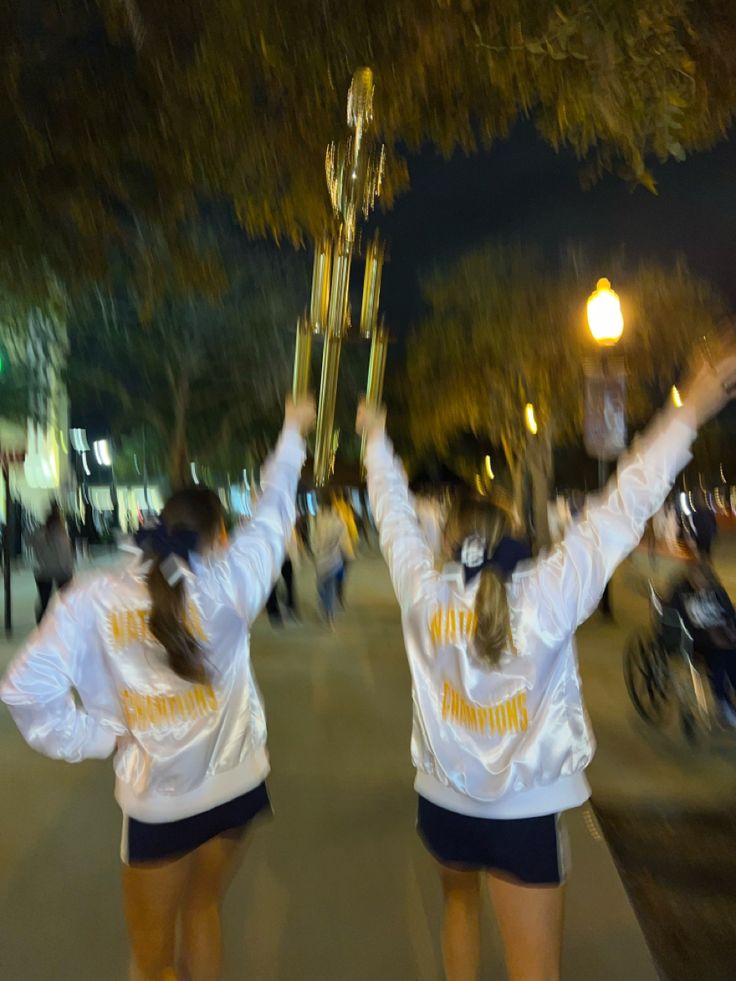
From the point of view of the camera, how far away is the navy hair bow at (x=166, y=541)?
2416 mm

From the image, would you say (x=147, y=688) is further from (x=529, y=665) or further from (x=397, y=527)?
(x=529, y=665)

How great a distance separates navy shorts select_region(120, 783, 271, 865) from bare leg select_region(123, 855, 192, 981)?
0.04 meters

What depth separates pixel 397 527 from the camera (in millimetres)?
2615

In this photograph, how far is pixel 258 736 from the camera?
2643mm

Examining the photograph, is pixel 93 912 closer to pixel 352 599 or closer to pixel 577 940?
pixel 577 940

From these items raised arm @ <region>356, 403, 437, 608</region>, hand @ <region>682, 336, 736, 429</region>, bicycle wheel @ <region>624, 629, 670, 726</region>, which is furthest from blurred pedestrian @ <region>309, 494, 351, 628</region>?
hand @ <region>682, 336, 736, 429</region>

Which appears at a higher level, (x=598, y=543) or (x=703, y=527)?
(x=598, y=543)

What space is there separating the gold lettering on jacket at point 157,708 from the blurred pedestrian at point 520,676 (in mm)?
674

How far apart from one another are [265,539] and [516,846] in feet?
3.79

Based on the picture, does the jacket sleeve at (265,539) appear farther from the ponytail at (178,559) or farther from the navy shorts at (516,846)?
the navy shorts at (516,846)

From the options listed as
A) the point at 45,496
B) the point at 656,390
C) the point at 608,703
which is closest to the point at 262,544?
the point at 608,703

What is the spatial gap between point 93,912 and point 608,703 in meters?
4.67

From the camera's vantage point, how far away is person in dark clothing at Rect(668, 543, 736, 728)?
5695mm

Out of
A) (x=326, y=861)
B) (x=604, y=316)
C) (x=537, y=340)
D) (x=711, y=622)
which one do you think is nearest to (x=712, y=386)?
(x=326, y=861)
